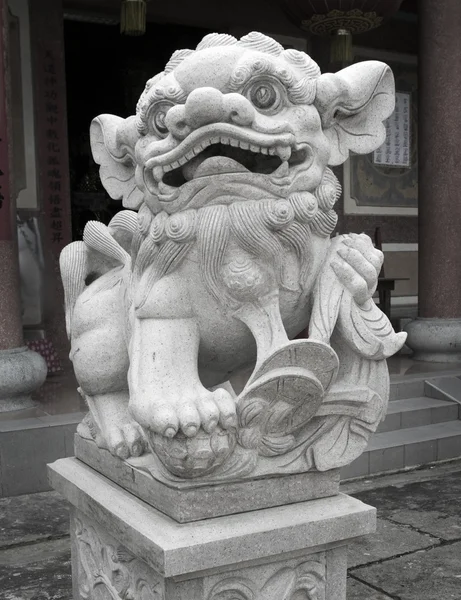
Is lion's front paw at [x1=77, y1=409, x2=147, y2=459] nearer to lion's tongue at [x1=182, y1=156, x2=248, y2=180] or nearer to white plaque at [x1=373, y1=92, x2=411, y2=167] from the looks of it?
lion's tongue at [x1=182, y1=156, x2=248, y2=180]

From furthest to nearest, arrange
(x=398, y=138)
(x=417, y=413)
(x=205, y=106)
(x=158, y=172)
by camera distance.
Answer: (x=398, y=138), (x=417, y=413), (x=158, y=172), (x=205, y=106)

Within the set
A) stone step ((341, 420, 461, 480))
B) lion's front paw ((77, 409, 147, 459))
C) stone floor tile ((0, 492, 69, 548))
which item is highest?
lion's front paw ((77, 409, 147, 459))

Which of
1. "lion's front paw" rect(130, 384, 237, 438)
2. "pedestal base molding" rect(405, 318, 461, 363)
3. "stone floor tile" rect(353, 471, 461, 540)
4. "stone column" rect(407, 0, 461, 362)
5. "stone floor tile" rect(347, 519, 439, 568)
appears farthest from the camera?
"pedestal base molding" rect(405, 318, 461, 363)

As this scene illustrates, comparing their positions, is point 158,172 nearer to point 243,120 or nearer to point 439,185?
point 243,120

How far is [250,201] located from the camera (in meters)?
1.62

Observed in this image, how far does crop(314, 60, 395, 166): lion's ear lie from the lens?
1693 millimetres

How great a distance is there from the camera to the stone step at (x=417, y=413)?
4.57 metres

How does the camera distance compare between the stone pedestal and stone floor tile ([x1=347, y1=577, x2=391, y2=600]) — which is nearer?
the stone pedestal

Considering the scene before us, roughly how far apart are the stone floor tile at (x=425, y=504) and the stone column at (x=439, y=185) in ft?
6.38

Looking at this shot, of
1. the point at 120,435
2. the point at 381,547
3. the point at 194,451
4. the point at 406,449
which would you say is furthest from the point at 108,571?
the point at 406,449

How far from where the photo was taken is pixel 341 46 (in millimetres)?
5492

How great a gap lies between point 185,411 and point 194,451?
9cm

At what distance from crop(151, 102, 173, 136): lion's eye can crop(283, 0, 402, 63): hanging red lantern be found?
375cm

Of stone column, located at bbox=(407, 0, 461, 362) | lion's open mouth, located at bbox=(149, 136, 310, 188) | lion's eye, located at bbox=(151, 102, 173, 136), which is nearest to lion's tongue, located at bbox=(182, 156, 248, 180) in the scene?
lion's open mouth, located at bbox=(149, 136, 310, 188)
